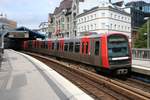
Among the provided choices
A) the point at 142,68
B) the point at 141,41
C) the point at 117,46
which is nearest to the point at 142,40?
the point at 141,41

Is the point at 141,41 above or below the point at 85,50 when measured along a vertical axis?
above

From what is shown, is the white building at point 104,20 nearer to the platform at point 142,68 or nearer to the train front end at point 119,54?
the platform at point 142,68

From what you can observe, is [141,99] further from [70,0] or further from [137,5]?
[137,5]

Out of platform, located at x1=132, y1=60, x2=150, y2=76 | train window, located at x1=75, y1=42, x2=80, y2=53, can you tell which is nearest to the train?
platform, located at x1=132, y1=60, x2=150, y2=76

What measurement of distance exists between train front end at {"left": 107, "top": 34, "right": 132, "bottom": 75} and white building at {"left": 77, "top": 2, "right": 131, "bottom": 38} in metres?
63.3

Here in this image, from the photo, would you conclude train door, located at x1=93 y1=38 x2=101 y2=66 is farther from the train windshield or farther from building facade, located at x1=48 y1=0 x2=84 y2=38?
building facade, located at x1=48 y1=0 x2=84 y2=38

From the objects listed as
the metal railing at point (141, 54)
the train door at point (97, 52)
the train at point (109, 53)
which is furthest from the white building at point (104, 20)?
the train door at point (97, 52)

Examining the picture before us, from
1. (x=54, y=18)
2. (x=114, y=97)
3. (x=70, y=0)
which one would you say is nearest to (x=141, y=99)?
(x=114, y=97)

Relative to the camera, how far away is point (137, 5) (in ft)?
403

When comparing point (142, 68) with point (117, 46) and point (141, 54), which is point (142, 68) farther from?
point (141, 54)

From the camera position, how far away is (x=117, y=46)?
20.6m

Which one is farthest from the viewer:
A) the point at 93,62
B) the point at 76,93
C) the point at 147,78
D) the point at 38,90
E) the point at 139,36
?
the point at 139,36

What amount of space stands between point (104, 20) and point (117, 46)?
2680 inches

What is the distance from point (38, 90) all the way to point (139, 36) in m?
76.5
